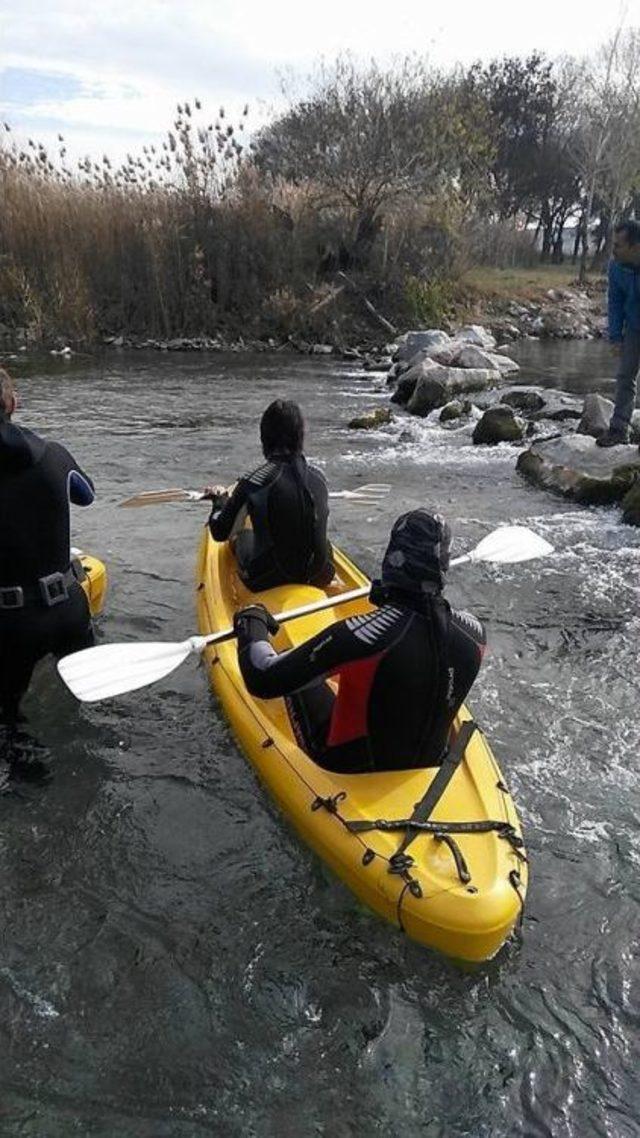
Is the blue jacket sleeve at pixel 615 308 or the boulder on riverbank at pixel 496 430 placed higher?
the blue jacket sleeve at pixel 615 308

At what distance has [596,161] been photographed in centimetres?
2559

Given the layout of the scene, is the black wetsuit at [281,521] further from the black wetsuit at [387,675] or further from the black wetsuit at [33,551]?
the black wetsuit at [387,675]

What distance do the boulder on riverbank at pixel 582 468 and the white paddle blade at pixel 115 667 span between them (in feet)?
14.8

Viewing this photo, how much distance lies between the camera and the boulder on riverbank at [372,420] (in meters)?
9.91

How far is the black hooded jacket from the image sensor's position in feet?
A: 9.09

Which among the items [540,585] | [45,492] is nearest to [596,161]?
[540,585]

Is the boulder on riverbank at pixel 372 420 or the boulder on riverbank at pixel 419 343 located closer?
the boulder on riverbank at pixel 372 420

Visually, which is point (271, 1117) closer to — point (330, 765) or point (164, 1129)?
point (164, 1129)

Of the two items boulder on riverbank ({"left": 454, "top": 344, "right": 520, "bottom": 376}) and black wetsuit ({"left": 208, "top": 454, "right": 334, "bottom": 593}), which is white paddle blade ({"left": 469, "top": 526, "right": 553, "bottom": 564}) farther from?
boulder on riverbank ({"left": 454, "top": 344, "right": 520, "bottom": 376})

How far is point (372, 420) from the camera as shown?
9977 mm

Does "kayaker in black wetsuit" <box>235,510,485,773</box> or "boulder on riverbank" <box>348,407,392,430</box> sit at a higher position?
"kayaker in black wetsuit" <box>235,510,485,773</box>

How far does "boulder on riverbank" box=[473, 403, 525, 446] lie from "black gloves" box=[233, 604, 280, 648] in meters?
6.47

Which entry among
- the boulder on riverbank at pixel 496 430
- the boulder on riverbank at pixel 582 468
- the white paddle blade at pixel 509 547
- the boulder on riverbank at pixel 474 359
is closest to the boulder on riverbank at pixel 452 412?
the boulder on riverbank at pixel 496 430

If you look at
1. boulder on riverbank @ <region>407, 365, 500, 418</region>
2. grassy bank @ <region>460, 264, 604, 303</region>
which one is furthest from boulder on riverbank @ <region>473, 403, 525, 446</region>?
grassy bank @ <region>460, 264, 604, 303</region>
